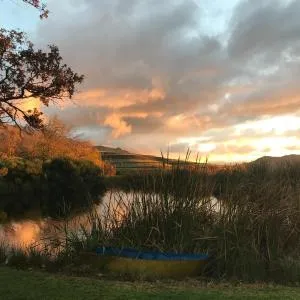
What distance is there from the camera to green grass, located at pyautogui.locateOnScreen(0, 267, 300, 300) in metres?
8.55

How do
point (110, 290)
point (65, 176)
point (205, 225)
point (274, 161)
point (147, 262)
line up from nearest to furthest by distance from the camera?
1. point (110, 290)
2. point (147, 262)
3. point (205, 225)
4. point (274, 161)
5. point (65, 176)

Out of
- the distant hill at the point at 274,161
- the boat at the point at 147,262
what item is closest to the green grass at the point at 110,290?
the boat at the point at 147,262

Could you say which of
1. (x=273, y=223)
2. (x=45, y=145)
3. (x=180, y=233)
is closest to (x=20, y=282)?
(x=180, y=233)

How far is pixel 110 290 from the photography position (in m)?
9.09

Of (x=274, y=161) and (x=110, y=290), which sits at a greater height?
(x=274, y=161)

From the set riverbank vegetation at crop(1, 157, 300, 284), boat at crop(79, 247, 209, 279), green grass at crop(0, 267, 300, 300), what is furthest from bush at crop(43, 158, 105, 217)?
green grass at crop(0, 267, 300, 300)

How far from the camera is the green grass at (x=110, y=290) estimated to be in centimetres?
855

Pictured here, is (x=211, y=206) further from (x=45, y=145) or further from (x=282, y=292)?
(x=45, y=145)

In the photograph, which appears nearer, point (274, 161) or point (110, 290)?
point (110, 290)

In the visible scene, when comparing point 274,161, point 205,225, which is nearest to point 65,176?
point 274,161

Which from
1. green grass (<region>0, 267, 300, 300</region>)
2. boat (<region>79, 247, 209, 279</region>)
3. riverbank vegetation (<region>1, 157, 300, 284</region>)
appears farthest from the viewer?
riverbank vegetation (<region>1, 157, 300, 284</region>)

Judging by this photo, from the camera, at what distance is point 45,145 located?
6038 cm

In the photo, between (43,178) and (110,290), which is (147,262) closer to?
(110,290)

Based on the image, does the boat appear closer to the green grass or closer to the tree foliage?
the green grass
